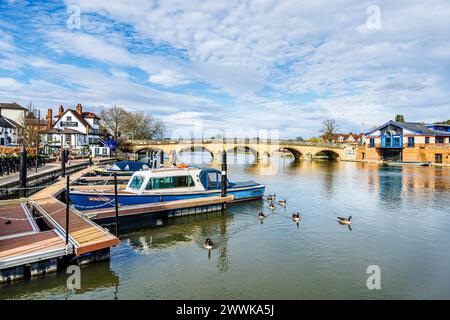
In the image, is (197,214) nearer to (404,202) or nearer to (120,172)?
(120,172)

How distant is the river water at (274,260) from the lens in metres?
9.97

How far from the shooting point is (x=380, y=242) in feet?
49.3

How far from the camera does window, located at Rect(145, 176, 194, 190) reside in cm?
1877

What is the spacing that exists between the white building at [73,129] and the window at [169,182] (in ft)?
173

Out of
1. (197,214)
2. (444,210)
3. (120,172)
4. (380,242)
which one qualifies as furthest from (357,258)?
(120,172)

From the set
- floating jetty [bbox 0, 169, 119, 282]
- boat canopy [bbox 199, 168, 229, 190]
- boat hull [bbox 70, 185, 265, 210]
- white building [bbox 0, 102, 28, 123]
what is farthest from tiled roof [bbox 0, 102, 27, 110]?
floating jetty [bbox 0, 169, 119, 282]

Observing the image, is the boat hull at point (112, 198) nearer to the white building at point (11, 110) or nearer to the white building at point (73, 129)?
the white building at point (73, 129)

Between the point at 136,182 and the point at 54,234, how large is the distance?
7930mm

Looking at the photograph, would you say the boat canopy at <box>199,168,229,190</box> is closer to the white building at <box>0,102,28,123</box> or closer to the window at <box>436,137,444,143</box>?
the window at <box>436,137,444,143</box>

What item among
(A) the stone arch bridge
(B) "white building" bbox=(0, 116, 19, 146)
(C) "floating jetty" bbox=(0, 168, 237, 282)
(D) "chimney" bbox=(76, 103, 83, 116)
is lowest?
(C) "floating jetty" bbox=(0, 168, 237, 282)

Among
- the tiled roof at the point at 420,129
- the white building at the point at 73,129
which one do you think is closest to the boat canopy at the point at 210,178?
the white building at the point at 73,129

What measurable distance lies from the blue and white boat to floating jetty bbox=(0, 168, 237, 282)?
71 centimetres

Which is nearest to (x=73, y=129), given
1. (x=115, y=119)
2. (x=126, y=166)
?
(x=115, y=119)

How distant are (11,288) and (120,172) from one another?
2199 centimetres
